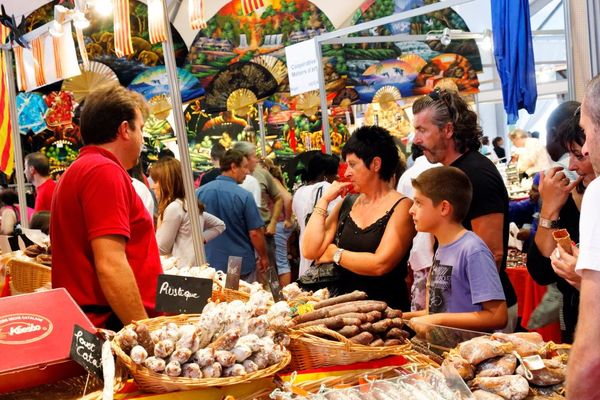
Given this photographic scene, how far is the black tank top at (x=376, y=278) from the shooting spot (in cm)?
334

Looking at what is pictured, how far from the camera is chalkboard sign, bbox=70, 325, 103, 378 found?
1724mm

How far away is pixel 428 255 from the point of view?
3.63 metres

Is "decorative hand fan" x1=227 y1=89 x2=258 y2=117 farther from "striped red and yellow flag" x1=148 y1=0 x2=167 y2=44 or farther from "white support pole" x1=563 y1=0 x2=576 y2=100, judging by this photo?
"white support pole" x1=563 y1=0 x2=576 y2=100

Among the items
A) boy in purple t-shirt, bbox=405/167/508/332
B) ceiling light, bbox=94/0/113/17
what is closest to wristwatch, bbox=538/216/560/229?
boy in purple t-shirt, bbox=405/167/508/332

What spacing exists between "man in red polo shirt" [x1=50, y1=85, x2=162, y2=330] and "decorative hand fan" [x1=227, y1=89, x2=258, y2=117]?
32.8ft

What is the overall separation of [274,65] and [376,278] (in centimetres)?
1034

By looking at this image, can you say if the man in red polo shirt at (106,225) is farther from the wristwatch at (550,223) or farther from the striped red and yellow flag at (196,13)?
the wristwatch at (550,223)

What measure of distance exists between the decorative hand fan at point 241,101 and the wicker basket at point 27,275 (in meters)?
9.10

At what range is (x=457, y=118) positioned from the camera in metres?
3.31

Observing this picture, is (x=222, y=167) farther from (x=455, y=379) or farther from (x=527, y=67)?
(x=455, y=379)

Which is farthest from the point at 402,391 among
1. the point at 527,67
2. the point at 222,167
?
the point at 222,167

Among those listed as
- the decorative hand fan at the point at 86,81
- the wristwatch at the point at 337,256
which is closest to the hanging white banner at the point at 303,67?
the wristwatch at the point at 337,256

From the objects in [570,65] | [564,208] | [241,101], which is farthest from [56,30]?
[241,101]

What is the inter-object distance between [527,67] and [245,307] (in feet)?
13.2
